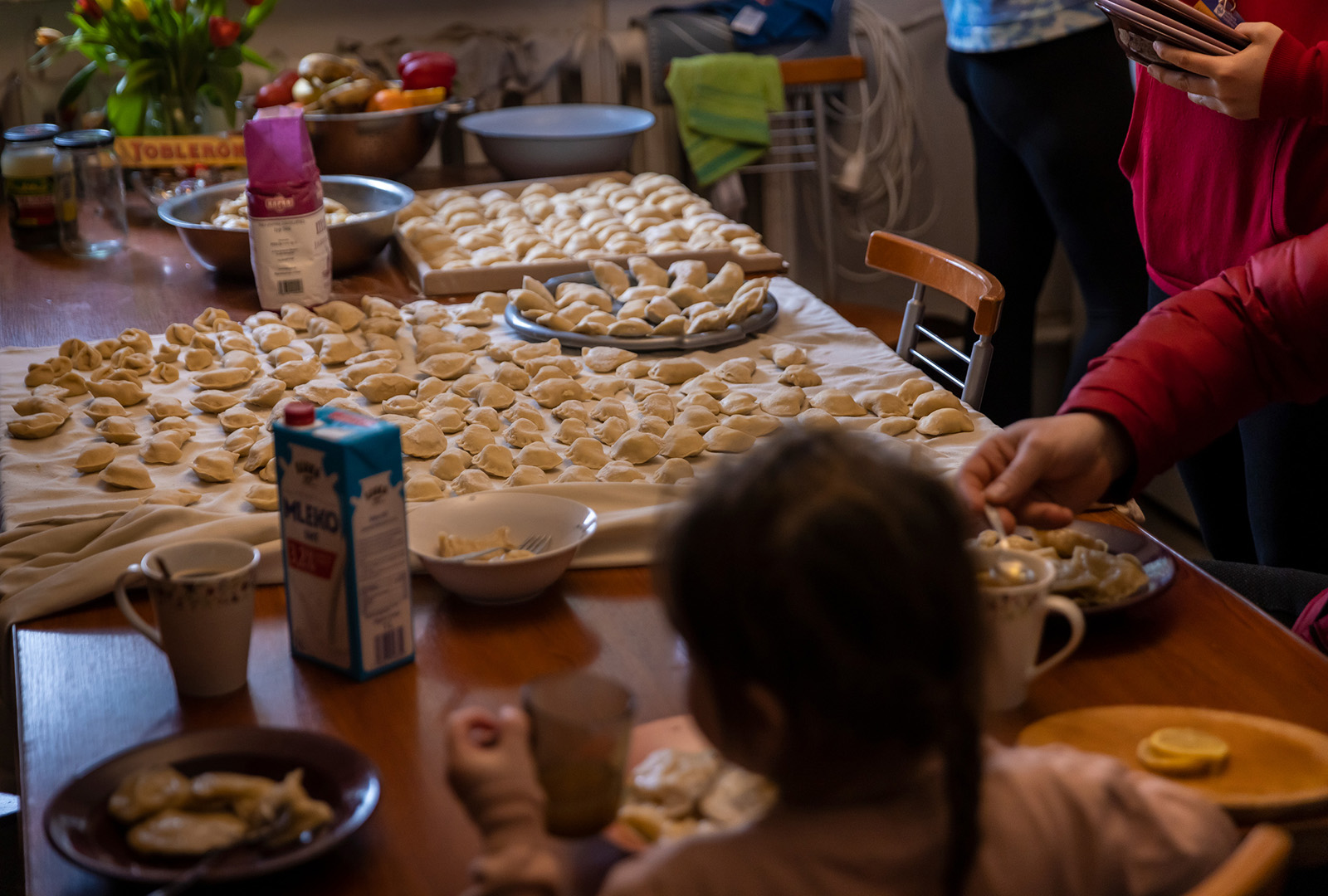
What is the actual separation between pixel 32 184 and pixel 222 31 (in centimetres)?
51

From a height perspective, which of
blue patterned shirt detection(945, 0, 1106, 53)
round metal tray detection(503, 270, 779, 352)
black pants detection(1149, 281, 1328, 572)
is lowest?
black pants detection(1149, 281, 1328, 572)

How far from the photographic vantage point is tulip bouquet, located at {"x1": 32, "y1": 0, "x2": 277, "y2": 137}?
8.59 ft

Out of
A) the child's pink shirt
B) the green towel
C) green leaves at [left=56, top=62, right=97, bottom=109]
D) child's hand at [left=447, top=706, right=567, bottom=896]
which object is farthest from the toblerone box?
the green towel

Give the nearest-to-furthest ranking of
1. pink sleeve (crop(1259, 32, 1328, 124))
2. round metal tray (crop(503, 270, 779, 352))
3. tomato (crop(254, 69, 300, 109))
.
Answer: pink sleeve (crop(1259, 32, 1328, 124))
round metal tray (crop(503, 270, 779, 352))
tomato (crop(254, 69, 300, 109))

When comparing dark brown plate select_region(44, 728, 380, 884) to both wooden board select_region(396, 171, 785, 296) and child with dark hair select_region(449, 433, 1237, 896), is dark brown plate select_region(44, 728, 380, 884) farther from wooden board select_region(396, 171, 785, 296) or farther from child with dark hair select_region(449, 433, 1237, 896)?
wooden board select_region(396, 171, 785, 296)

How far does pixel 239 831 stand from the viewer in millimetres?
772

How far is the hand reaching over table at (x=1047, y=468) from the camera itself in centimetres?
112

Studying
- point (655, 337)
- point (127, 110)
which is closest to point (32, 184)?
point (127, 110)

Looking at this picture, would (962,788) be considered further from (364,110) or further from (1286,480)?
(364,110)

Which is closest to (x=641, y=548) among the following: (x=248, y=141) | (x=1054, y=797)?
(x=1054, y=797)

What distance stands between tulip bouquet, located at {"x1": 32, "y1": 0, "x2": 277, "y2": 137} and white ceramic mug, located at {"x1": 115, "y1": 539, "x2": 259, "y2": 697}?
77.4 inches

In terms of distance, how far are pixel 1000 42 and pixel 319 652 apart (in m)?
1.93

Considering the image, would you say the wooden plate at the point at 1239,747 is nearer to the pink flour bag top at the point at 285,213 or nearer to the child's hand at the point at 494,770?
the child's hand at the point at 494,770

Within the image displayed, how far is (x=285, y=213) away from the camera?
1.92 m
